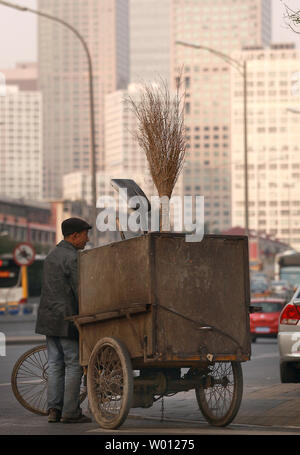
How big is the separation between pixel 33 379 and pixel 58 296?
4.14 ft

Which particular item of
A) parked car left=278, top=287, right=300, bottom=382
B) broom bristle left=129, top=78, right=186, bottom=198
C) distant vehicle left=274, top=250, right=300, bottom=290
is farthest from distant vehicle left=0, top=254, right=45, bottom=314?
broom bristle left=129, top=78, right=186, bottom=198

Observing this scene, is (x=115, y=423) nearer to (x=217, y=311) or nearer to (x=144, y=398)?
(x=144, y=398)

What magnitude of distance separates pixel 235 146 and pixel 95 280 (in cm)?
18551

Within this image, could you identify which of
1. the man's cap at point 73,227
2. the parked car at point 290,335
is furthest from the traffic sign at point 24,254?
the man's cap at point 73,227

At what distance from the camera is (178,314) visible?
29.3 feet

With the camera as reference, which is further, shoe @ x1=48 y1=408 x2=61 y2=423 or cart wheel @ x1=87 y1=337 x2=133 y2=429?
shoe @ x1=48 y1=408 x2=61 y2=423

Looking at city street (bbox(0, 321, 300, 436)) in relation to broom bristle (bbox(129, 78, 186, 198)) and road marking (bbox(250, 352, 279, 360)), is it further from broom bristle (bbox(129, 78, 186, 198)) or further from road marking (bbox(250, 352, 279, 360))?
road marking (bbox(250, 352, 279, 360))

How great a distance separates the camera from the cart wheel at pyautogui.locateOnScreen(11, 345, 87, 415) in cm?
1063

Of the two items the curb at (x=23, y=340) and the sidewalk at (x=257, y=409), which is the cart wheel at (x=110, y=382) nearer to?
the sidewalk at (x=257, y=409)

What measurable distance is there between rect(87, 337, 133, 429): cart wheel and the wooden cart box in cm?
13

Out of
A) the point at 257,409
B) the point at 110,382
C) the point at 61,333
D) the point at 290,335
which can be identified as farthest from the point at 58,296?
the point at 290,335

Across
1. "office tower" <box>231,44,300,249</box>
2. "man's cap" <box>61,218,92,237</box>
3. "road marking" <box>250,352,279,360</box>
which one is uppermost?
"office tower" <box>231,44,300,249</box>

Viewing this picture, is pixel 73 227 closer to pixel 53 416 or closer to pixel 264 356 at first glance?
pixel 53 416

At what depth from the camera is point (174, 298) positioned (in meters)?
8.93
